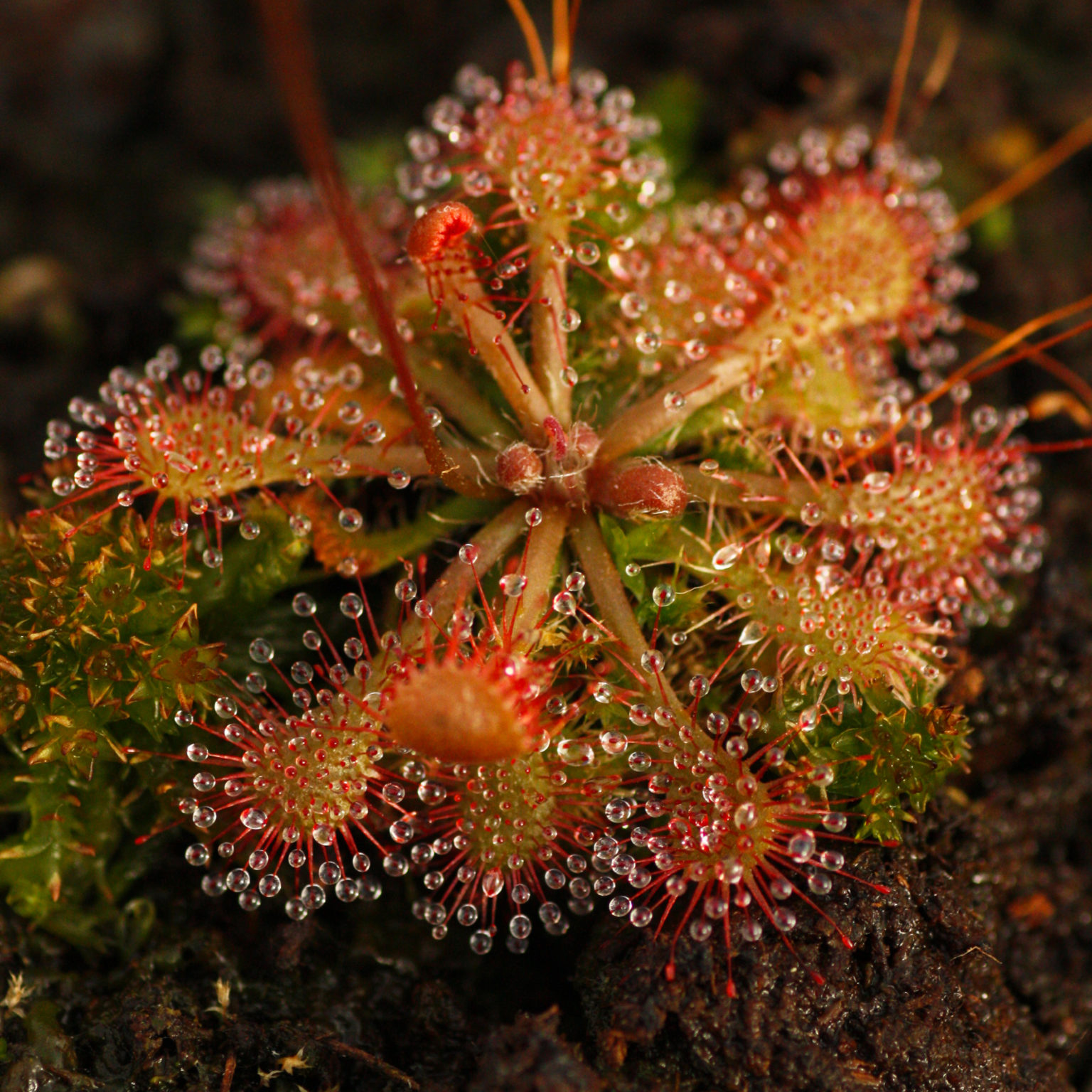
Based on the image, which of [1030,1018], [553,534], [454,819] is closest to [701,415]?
[553,534]

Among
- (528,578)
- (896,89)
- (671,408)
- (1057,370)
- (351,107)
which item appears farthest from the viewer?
(351,107)

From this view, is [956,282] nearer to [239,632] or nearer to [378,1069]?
[239,632]

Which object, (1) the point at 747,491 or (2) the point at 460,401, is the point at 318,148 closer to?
(2) the point at 460,401

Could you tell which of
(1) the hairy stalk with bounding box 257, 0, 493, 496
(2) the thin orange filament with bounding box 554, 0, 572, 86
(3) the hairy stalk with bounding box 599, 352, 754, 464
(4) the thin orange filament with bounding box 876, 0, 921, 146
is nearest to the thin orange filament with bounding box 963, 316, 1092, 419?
(4) the thin orange filament with bounding box 876, 0, 921, 146

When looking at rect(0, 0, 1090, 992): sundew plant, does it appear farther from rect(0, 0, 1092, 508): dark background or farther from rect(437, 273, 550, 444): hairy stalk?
rect(0, 0, 1092, 508): dark background

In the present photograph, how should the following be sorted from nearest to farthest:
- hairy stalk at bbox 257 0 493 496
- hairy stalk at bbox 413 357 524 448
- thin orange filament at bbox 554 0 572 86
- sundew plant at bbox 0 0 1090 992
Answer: hairy stalk at bbox 257 0 493 496 < sundew plant at bbox 0 0 1090 992 < hairy stalk at bbox 413 357 524 448 < thin orange filament at bbox 554 0 572 86

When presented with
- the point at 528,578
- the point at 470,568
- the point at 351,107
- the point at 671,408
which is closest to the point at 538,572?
the point at 528,578

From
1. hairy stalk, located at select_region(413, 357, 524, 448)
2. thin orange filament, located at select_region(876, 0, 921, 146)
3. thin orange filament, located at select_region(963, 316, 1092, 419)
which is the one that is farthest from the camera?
thin orange filament, located at select_region(876, 0, 921, 146)

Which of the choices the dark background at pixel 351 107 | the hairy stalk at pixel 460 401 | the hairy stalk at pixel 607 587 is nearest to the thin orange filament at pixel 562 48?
the dark background at pixel 351 107

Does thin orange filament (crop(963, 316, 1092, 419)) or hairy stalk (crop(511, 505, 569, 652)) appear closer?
hairy stalk (crop(511, 505, 569, 652))
